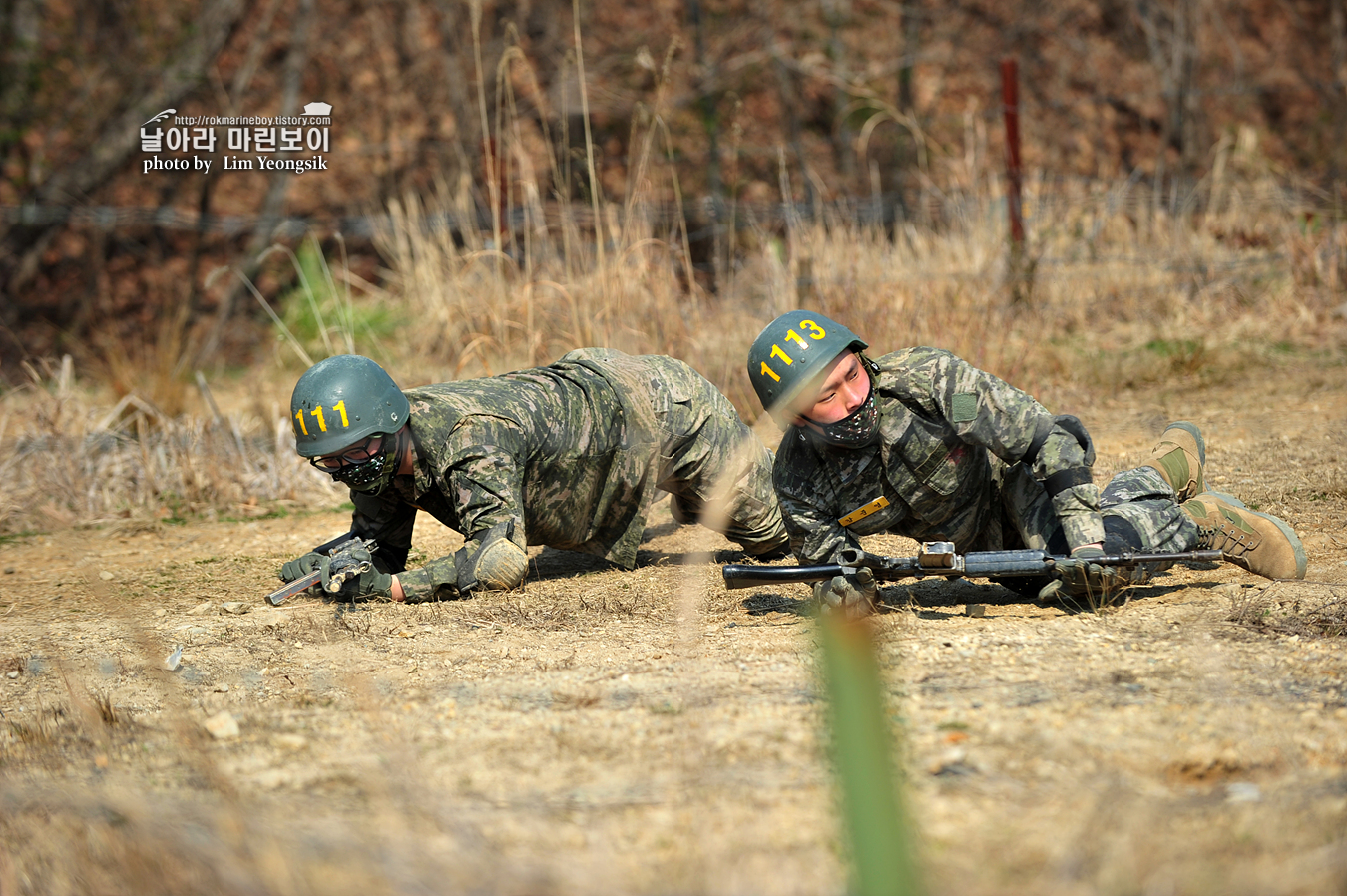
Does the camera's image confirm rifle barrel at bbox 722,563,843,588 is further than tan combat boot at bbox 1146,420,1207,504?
No

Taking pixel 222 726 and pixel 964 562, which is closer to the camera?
pixel 222 726

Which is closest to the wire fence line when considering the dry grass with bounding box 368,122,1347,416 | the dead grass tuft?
the dry grass with bounding box 368,122,1347,416

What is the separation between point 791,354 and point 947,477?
661 mm

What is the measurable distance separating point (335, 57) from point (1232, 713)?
12.0 m

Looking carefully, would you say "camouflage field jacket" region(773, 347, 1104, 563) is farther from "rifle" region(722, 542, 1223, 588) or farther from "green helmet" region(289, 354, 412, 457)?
"green helmet" region(289, 354, 412, 457)

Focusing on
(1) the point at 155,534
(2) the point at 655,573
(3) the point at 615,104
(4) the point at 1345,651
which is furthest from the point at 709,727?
(3) the point at 615,104

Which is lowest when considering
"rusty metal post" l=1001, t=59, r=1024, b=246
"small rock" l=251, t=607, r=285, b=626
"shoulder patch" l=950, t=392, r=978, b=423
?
"small rock" l=251, t=607, r=285, b=626

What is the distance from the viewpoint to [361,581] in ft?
13.2

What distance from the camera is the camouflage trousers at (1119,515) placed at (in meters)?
3.48

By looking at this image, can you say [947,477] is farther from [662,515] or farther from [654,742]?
[662,515]

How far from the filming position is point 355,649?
11.5 feet

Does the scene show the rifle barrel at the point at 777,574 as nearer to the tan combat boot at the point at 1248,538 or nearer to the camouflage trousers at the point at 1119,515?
the camouflage trousers at the point at 1119,515

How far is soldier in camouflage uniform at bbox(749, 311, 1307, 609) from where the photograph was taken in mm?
3320

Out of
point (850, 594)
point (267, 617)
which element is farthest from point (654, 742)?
point (267, 617)
